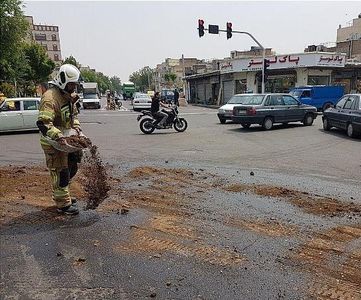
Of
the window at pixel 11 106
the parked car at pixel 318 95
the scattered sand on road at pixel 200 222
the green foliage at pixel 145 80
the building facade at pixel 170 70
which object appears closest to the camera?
the scattered sand on road at pixel 200 222

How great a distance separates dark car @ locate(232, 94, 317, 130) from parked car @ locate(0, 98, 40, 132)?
861 centimetres

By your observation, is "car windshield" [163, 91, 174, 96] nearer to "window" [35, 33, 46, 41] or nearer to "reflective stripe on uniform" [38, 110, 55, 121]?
"reflective stripe on uniform" [38, 110, 55, 121]

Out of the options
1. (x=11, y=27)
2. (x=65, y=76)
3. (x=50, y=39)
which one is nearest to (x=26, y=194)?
(x=65, y=76)

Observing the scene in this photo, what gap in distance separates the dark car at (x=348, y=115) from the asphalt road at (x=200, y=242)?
5284 millimetres

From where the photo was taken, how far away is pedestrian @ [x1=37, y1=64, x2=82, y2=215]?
4.34 metres

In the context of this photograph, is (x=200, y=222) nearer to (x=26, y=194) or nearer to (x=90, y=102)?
(x=26, y=194)

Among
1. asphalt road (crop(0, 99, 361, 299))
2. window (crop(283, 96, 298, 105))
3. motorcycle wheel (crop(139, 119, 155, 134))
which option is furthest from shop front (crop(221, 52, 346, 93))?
asphalt road (crop(0, 99, 361, 299))

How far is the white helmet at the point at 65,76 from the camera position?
4375mm

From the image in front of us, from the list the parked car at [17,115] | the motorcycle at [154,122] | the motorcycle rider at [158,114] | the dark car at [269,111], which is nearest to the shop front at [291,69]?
the dark car at [269,111]

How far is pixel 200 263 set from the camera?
331 centimetres

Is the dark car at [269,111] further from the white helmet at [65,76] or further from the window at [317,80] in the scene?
the window at [317,80]

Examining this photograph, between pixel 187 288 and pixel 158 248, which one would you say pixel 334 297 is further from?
pixel 158 248

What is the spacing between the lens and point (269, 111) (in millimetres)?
15000

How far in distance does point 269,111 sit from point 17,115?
10.7 m
